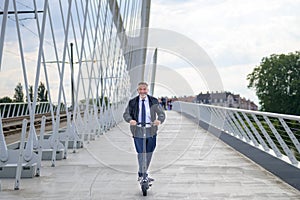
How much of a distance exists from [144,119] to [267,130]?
2.87 meters

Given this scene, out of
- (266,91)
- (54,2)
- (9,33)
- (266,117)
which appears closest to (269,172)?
(266,117)

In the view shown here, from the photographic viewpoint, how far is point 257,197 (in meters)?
5.71

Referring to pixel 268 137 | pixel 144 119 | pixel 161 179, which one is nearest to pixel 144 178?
pixel 144 119

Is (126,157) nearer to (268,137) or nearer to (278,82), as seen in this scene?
(268,137)

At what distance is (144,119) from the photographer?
596 centimetres

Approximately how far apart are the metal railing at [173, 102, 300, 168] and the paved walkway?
38 cm

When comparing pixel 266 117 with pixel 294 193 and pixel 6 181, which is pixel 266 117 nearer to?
pixel 294 193

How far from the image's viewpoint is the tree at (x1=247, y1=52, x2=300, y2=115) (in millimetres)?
62375

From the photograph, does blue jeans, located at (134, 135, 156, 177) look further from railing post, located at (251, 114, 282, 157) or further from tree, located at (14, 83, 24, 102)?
tree, located at (14, 83, 24, 102)

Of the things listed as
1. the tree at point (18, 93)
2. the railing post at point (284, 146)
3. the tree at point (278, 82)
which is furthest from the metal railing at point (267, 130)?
the tree at point (278, 82)

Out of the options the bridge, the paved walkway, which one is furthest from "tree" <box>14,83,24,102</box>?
the paved walkway

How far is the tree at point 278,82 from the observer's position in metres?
62.4

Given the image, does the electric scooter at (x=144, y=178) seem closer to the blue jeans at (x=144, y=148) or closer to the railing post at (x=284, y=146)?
the blue jeans at (x=144, y=148)

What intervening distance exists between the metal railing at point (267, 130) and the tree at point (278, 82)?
1976 inches
